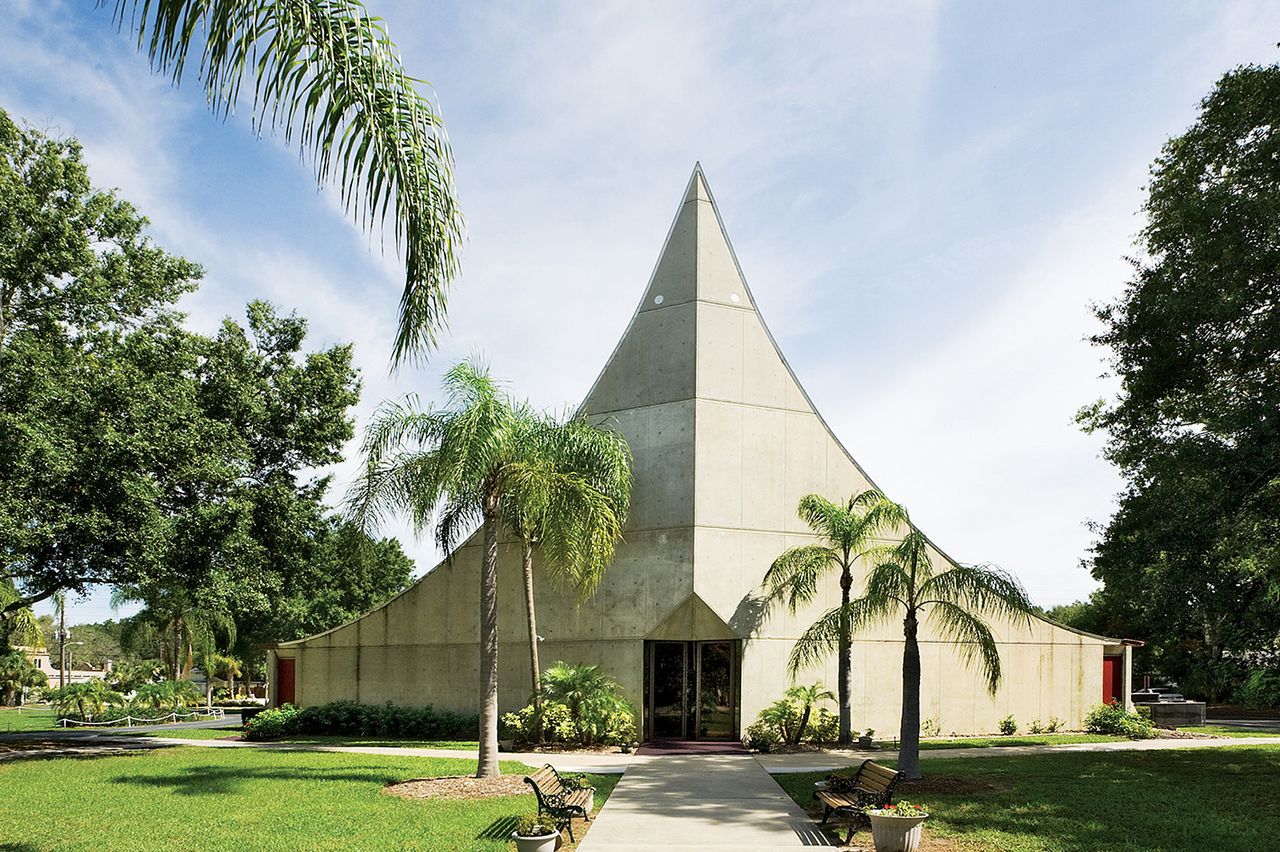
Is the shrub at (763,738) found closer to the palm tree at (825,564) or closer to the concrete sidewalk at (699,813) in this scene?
the palm tree at (825,564)

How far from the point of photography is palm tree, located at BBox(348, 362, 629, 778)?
1548cm

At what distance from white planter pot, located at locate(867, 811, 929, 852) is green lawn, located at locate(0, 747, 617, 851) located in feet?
14.4

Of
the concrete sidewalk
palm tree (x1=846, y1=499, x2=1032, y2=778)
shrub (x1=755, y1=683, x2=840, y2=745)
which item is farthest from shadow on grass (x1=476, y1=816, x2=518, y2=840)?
shrub (x1=755, y1=683, x2=840, y2=745)

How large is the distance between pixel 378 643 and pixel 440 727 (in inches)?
139

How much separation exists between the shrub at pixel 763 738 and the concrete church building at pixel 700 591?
3.24ft

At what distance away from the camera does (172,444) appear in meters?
21.3

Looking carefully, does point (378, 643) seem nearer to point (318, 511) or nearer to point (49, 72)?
point (318, 511)

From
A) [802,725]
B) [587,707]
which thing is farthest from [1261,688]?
[587,707]

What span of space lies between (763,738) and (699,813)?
7.84 m

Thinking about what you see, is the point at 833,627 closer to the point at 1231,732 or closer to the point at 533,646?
the point at 533,646

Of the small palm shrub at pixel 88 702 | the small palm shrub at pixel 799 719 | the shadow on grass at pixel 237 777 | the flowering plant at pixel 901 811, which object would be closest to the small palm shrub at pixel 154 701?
the small palm shrub at pixel 88 702

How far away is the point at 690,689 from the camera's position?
2212 centimetres

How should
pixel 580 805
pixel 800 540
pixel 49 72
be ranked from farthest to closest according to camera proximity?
1. pixel 800 540
2. pixel 580 805
3. pixel 49 72

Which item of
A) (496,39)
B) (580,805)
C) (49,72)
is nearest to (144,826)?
(580,805)
